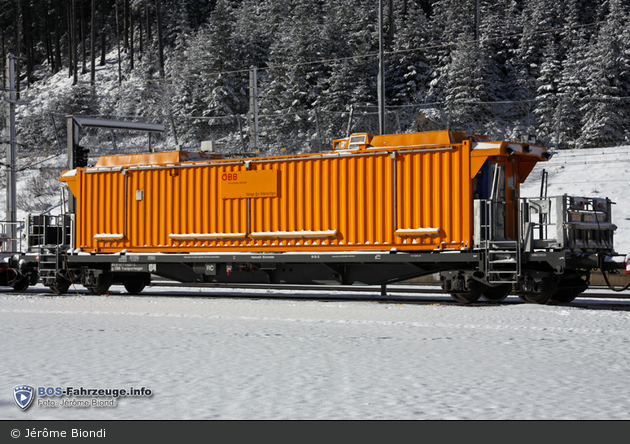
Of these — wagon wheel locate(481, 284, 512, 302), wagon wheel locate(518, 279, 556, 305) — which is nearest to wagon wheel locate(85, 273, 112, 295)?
wagon wheel locate(481, 284, 512, 302)

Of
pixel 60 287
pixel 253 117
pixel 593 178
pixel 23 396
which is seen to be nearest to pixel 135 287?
pixel 60 287

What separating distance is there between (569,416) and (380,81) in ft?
59.6

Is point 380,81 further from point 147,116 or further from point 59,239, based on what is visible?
point 147,116

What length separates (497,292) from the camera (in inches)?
582

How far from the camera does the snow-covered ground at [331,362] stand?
18.8 feet

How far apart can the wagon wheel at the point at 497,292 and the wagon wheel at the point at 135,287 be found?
8991mm

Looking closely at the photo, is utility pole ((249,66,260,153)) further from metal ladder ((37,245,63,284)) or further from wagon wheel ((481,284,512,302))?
wagon wheel ((481,284,512,302))

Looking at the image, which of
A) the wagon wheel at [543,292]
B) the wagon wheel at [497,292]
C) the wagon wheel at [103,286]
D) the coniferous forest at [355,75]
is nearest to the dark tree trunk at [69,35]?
the coniferous forest at [355,75]

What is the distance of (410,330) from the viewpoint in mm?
10531

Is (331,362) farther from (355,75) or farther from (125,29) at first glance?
(125,29)

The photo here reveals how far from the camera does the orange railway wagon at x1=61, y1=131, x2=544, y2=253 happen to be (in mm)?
14422

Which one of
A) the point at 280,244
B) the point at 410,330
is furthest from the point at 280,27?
the point at 410,330

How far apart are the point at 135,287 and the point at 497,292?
30.8ft

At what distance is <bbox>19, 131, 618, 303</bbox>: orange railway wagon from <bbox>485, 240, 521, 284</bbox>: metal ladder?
25 millimetres
